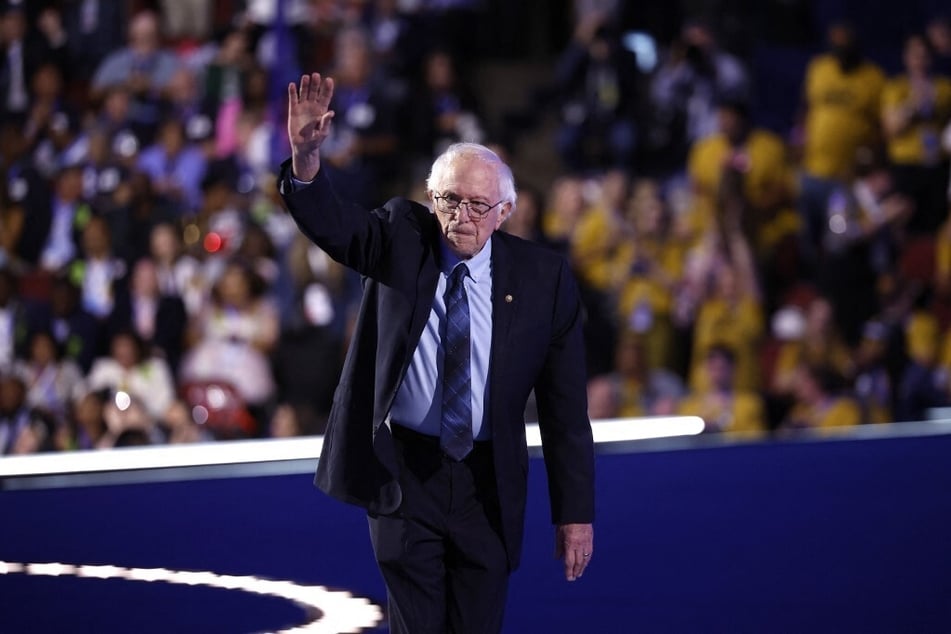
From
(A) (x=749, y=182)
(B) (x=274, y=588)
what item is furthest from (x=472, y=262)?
(A) (x=749, y=182)

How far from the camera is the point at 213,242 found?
9906 mm

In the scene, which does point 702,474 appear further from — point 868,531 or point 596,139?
point 596,139

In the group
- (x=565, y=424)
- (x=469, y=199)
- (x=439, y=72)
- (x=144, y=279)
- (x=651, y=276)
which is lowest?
(x=565, y=424)

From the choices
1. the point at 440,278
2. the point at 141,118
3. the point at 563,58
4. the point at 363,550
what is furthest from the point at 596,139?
the point at 440,278

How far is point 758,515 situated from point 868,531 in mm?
453

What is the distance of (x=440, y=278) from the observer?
155 inches

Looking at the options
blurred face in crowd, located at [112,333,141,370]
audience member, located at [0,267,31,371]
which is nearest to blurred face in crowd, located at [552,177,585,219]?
blurred face in crowd, located at [112,333,141,370]

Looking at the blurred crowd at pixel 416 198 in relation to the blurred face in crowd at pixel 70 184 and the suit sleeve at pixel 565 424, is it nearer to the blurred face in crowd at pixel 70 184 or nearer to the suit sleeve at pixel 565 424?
the blurred face in crowd at pixel 70 184

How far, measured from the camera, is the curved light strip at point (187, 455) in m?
8.07

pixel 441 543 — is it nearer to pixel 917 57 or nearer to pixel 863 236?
pixel 863 236

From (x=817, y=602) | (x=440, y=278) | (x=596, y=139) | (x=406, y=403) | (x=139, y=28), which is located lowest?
(x=817, y=602)

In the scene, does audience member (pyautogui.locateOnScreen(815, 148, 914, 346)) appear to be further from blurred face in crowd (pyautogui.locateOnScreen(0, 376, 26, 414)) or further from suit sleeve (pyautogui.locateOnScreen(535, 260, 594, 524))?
suit sleeve (pyautogui.locateOnScreen(535, 260, 594, 524))

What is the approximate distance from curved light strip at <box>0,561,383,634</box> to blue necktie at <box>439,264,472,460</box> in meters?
1.26

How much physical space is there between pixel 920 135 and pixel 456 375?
6.99 m
